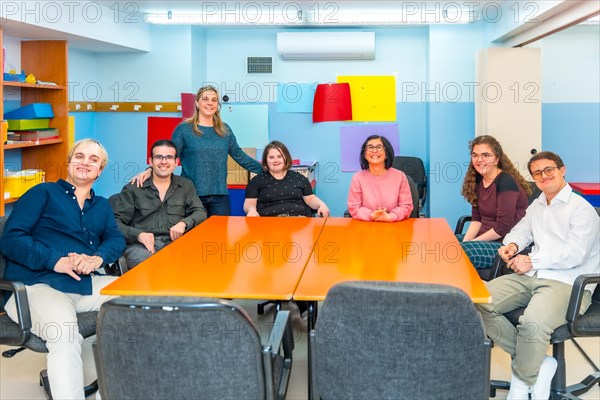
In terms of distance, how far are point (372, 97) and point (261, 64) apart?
120cm

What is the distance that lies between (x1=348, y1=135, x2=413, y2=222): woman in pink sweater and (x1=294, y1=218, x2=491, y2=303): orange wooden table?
232mm

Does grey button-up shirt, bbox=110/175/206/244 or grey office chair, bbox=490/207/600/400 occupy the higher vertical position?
grey button-up shirt, bbox=110/175/206/244

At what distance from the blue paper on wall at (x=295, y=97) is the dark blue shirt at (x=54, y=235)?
3747 millimetres

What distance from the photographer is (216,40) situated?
6727 millimetres

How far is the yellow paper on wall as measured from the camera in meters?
6.58

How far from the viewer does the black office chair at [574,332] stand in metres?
2.55

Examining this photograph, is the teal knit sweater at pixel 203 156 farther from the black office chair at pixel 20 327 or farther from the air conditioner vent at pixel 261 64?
the air conditioner vent at pixel 261 64

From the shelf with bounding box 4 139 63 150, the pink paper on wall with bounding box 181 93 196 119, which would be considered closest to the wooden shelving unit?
the shelf with bounding box 4 139 63 150

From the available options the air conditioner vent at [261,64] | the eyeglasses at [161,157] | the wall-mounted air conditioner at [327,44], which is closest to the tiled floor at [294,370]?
the eyeglasses at [161,157]

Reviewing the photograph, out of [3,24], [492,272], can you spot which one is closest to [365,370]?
[492,272]

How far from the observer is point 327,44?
6.38 m

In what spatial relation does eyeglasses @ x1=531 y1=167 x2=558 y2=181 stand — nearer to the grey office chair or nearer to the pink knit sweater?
the grey office chair

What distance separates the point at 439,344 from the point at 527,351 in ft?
3.04

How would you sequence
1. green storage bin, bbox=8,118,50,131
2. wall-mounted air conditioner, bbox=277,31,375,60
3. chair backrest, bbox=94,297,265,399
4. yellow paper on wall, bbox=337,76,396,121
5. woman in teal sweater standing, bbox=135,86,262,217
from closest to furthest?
chair backrest, bbox=94,297,265,399, woman in teal sweater standing, bbox=135,86,262,217, green storage bin, bbox=8,118,50,131, wall-mounted air conditioner, bbox=277,31,375,60, yellow paper on wall, bbox=337,76,396,121
